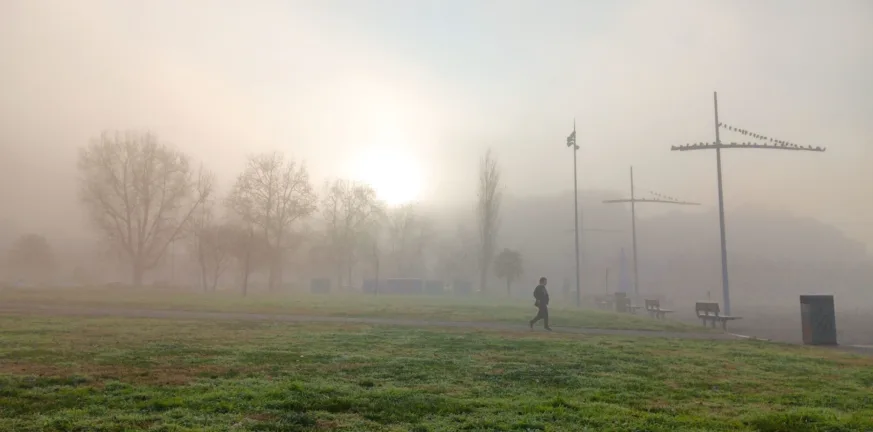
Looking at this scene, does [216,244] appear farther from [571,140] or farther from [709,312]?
[709,312]

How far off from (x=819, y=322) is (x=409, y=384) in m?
15.5

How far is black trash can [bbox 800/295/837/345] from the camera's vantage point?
18141 mm

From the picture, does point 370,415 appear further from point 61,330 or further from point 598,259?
point 598,259

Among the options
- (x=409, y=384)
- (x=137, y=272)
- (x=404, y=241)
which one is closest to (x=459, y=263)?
(x=404, y=241)

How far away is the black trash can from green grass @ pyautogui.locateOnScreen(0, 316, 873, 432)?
280 cm

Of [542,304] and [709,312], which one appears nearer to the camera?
[542,304]

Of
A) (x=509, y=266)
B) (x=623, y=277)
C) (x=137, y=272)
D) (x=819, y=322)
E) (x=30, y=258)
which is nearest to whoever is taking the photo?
(x=819, y=322)

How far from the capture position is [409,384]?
30.5 ft

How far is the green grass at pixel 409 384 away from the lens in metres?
6.95

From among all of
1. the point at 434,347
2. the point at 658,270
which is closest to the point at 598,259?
the point at 658,270

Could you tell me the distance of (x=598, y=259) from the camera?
370 feet

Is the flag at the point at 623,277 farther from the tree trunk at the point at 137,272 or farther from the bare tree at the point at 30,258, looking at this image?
the bare tree at the point at 30,258

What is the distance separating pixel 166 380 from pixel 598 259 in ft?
360

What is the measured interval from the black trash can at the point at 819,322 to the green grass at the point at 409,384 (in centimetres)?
280
